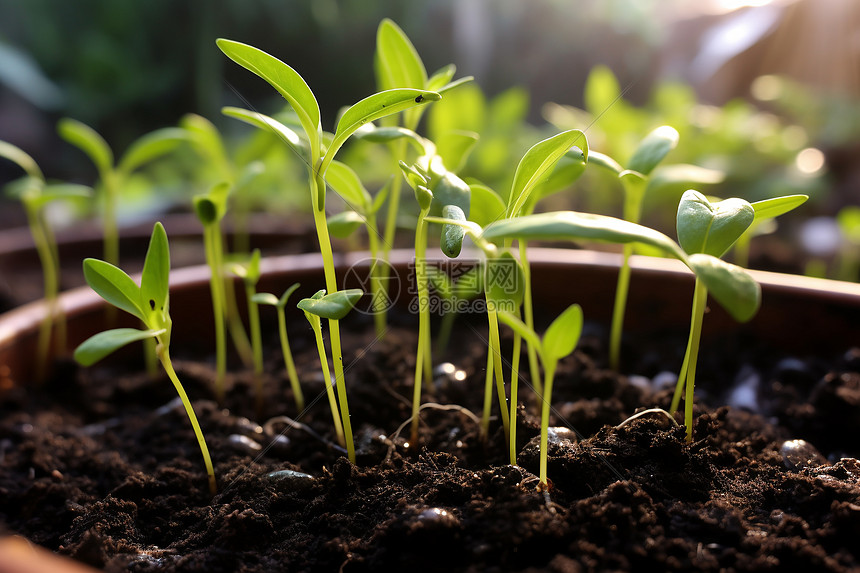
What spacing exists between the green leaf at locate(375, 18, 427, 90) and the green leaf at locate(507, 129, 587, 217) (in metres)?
0.21

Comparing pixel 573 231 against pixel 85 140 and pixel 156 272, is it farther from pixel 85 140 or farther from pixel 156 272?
pixel 85 140

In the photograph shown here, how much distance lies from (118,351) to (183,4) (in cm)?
248

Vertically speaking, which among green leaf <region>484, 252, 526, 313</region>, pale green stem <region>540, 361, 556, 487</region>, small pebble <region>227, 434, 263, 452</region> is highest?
green leaf <region>484, 252, 526, 313</region>

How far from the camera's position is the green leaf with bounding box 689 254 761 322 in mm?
390

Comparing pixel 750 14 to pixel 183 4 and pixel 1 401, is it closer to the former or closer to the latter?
pixel 183 4

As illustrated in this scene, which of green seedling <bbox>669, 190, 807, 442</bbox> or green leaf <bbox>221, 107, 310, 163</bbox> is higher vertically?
green leaf <bbox>221, 107, 310, 163</bbox>

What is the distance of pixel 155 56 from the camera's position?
2951mm

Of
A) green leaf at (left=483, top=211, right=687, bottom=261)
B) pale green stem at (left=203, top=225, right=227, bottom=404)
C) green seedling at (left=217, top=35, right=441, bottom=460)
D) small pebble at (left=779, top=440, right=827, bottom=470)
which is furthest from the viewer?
pale green stem at (left=203, top=225, right=227, bottom=404)

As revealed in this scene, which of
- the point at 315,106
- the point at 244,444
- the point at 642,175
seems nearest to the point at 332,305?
the point at 315,106

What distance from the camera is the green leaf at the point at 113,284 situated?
0.54 metres

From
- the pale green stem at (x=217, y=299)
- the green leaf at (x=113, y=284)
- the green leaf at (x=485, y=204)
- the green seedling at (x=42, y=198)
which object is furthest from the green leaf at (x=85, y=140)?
the green leaf at (x=485, y=204)

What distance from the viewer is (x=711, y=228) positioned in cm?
49

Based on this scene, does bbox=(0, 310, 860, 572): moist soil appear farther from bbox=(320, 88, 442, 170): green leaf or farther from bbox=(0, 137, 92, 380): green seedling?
bbox=(320, 88, 442, 170): green leaf

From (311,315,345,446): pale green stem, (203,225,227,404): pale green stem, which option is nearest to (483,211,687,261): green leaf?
(311,315,345,446): pale green stem
